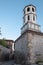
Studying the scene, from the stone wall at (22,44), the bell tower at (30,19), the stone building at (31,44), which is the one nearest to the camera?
the stone building at (31,44)

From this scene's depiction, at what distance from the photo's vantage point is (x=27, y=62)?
67.4ft

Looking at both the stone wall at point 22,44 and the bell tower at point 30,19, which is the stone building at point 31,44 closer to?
the stone wall at point 22,44

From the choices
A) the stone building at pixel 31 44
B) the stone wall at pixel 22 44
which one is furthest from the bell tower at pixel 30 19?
the stone building at pixel 31 44

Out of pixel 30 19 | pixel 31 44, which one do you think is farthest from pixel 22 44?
pixel 30 19

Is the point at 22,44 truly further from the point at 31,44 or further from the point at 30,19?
the point at 30,19

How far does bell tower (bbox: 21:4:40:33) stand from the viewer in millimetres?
27288

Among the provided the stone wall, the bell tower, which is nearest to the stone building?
the stone wall

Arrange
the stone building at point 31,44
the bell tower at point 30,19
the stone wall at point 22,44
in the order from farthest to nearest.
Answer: the bell tower at point 30,19 → the stone wall at point 22,44 → the stone building at point 31,44

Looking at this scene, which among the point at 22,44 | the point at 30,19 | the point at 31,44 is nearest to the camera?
the point at 31,44

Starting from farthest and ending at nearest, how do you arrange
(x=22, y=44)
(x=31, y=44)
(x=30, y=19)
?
1. (x=30, y=19)
2. (x=22, y=44)
3. (x=31, y=44)

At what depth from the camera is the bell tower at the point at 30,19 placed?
27.3 meters

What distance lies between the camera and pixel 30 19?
2758 cm

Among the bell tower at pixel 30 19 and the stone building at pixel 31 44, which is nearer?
the stone building at pixel 31 44

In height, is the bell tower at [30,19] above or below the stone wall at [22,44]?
above
